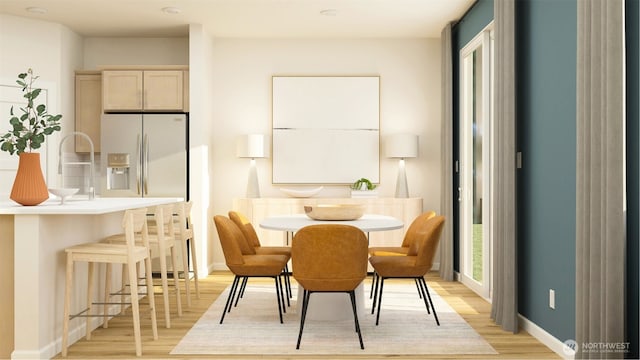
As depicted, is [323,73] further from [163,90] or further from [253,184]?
[163,90]

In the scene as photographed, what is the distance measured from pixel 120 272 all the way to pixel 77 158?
106 inches

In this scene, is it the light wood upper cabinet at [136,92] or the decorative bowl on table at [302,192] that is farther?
the decorative bowl on table at [302,192]

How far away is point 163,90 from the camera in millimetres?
6773

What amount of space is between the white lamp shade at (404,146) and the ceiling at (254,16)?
4.06 feet

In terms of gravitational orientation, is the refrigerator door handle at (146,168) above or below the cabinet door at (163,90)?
below

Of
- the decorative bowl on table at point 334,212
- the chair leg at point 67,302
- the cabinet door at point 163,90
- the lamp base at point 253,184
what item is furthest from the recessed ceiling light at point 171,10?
the chair leg at point 67,302

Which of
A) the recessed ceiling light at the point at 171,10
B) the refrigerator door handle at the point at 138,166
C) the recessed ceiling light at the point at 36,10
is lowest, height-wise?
the refrigerator door handle at the point at 138,166

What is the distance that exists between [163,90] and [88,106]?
99 centimetres

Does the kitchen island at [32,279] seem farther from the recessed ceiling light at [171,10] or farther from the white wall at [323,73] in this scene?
the white wall at [323,73]

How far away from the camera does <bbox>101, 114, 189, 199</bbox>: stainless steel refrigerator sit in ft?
21.9

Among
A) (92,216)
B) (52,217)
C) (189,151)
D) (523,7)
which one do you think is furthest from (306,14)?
(52,217)

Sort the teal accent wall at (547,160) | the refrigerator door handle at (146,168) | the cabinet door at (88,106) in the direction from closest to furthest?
the teal accent wall at (547,160)
the refrigerator door handle at (146,168)
the cabinet door at (88,106)

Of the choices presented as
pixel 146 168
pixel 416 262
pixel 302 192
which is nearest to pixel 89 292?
pixel 416 262

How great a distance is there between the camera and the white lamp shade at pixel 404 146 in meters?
6.82
